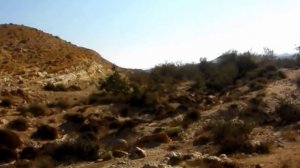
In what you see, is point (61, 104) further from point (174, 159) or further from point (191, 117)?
point (174, 159)

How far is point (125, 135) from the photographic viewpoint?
2295 cm

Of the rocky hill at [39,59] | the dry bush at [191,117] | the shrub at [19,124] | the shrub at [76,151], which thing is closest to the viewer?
the shrub at [76,151]

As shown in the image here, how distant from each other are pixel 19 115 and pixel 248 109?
39.7 feet

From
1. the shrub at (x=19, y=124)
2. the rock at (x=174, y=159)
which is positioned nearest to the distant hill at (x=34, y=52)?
the shrub at (x=19, y=124)

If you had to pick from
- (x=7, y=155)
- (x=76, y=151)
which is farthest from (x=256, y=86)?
(x=7, y=155)

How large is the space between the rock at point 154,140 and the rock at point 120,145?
555 mm

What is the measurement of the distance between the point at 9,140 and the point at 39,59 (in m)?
25.6

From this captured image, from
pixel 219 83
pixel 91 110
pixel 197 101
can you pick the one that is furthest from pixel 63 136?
pixel 219 83

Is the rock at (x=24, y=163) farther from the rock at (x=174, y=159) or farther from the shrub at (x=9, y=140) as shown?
the rock at (x=174, y=159)

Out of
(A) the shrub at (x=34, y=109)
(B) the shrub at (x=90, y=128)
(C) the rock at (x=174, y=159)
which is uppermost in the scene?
(A) the shrub at (x=34, y=109)

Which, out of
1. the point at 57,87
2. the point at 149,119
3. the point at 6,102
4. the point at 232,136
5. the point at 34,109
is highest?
the point at 57,87

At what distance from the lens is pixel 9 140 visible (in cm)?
2053

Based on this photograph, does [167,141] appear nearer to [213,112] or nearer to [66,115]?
[213,112]

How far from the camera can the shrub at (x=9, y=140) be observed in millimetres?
20281
